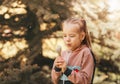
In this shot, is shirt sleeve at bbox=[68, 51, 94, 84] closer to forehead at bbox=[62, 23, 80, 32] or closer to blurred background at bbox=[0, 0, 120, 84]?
forehead at bbox=[62, 23, 80, 32]

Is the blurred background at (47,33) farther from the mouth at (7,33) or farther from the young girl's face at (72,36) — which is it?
the young girl's face at (72,36)

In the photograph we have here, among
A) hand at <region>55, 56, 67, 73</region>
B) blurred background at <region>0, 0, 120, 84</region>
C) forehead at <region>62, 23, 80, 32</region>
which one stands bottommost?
blurred background at <region>0, 0, 120, 84</region>

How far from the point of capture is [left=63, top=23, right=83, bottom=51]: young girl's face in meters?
2.56

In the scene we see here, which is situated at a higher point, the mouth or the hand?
the hand

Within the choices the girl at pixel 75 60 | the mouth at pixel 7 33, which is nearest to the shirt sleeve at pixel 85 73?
the girl at pixel 75 60

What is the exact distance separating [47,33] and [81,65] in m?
4.21

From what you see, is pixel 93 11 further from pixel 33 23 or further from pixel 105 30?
pixel 33 23

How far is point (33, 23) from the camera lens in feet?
22.3

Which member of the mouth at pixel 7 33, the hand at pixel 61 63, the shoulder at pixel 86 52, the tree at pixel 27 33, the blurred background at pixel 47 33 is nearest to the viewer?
the hand at pixel 61 63

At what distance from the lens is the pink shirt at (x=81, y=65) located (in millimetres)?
2451

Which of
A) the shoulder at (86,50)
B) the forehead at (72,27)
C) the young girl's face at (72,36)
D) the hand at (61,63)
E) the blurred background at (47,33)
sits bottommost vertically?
the blurred background at (47,33)

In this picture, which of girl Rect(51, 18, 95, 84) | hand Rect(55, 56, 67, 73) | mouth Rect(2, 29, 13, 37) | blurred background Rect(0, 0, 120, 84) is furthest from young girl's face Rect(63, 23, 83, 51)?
mouth Rect(2, 29, 13, 37)

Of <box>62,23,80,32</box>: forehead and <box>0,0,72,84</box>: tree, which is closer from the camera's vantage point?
<box>62,23,80,32</box>: forehead

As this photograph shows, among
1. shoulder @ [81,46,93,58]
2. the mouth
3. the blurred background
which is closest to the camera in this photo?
shoulder @ [81,46,93,58]
